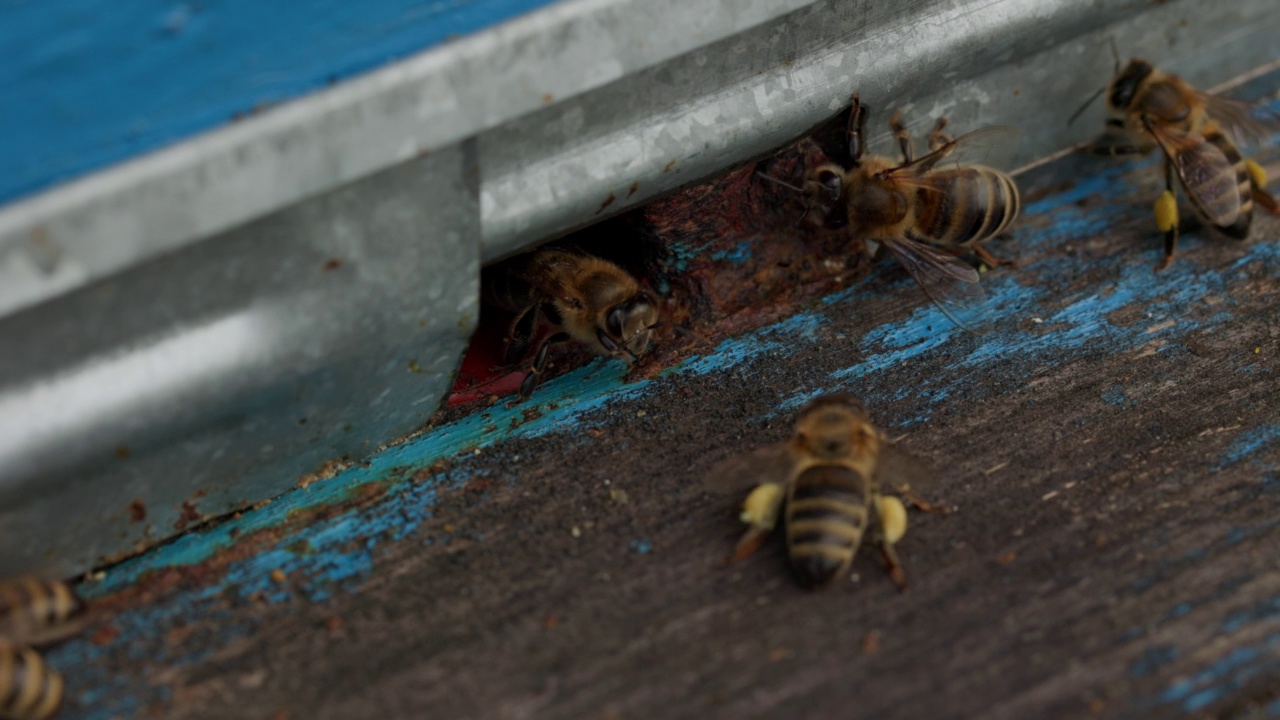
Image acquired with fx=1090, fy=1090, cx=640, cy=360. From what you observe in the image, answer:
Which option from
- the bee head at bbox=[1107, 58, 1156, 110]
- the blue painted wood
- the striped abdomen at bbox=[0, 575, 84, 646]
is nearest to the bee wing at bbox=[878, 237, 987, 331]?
the bee head at bbox=[1107, 58, 1156, 110]

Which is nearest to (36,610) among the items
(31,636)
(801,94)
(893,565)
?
(31,636)

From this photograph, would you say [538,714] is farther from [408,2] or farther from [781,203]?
[781,203]

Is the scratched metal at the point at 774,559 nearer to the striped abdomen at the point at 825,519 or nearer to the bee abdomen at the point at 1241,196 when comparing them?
the striped abdomen at the point at 825,519

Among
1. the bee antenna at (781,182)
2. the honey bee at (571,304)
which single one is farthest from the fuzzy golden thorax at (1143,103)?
the honey bee at (571,304)

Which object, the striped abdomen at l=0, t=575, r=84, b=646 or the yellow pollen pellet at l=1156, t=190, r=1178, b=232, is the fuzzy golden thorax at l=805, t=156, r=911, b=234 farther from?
the striped abdomen at l=0, t=575, r=84, b=646

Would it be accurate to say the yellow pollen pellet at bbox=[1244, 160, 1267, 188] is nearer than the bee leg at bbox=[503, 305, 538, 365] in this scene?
No

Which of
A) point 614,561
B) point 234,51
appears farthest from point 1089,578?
point 234,51
